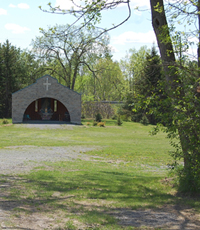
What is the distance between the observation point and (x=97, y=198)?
749 centimetres

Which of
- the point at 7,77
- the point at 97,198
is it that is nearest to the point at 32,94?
the point at 7,77

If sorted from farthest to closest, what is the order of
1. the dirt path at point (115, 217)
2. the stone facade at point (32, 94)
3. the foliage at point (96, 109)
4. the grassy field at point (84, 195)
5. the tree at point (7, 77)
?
the foliage at point (96, 109) → the tree at point (7, 77) → the stone facade at point (32, 94) → the grassy field at point (84, 195) → the dirt path at point (115, 217)

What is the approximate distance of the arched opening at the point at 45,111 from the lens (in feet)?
142

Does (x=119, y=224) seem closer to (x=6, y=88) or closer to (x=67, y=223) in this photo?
(x=67, y=223)

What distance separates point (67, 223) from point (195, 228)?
2.11 meters

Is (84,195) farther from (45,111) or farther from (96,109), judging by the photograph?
(96,109)

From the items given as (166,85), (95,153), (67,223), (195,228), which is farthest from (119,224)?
(95,153)

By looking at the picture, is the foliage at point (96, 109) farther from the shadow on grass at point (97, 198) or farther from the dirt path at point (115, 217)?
the dirt path at point (115, 217)

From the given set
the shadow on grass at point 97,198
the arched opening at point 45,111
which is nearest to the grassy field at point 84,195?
the shadow on grass at point 97,198

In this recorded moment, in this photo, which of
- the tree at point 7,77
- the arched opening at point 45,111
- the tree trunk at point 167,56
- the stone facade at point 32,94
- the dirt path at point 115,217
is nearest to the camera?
the dirt path at point 115,217

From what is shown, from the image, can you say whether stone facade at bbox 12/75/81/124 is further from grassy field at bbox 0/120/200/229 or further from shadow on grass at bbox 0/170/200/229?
shadow on grass at bbox 0/170/200/229

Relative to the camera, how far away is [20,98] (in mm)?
38469

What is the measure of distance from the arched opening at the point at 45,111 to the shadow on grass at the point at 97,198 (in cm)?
3309

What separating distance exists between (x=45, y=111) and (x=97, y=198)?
36500 millimetres
